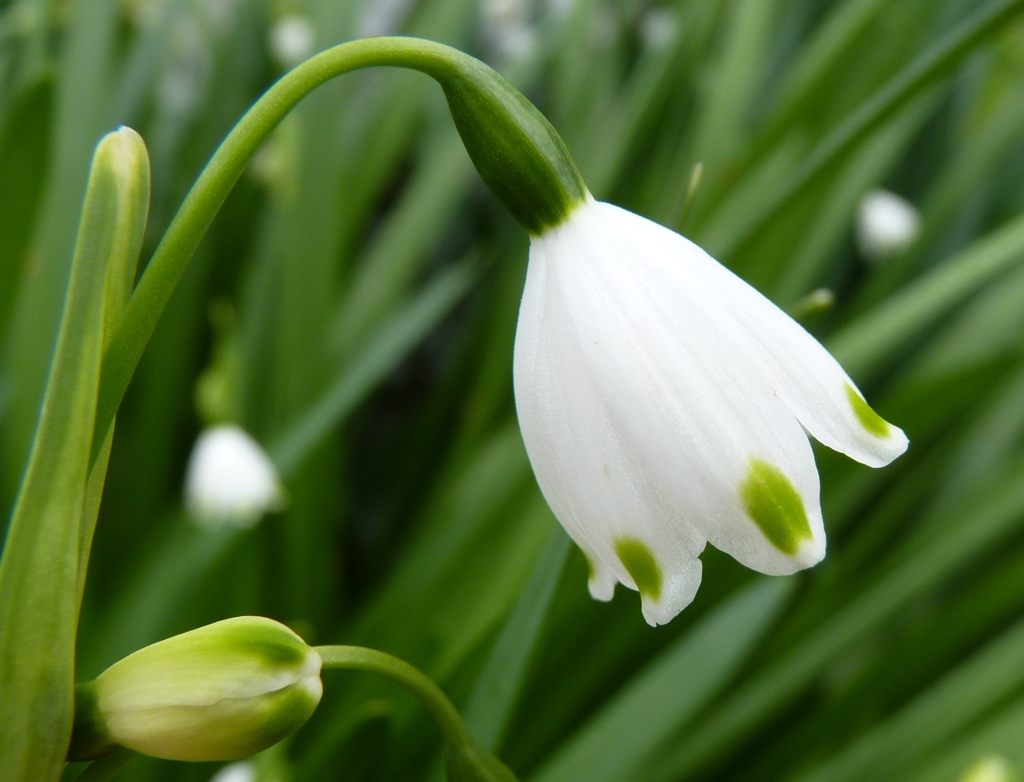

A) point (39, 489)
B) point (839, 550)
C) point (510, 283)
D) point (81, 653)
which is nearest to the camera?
point (39, 489)

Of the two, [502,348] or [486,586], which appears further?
[502,348]

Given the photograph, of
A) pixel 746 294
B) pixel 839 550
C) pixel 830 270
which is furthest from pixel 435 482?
pixel 746 294

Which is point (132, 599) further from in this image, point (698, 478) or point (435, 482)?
point (698, 478)

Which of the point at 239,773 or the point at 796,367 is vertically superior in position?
the point at 796,367

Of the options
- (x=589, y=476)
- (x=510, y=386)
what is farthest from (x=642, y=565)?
(x=510, y=386)

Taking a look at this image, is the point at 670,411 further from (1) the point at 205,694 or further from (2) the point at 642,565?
(1) the point at 205,694

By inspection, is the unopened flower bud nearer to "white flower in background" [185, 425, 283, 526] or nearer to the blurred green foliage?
the blurred green foliage

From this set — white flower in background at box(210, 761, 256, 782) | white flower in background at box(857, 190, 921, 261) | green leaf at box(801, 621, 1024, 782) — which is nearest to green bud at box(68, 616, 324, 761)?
white flower in background at box(210, 761, 256, 782)
